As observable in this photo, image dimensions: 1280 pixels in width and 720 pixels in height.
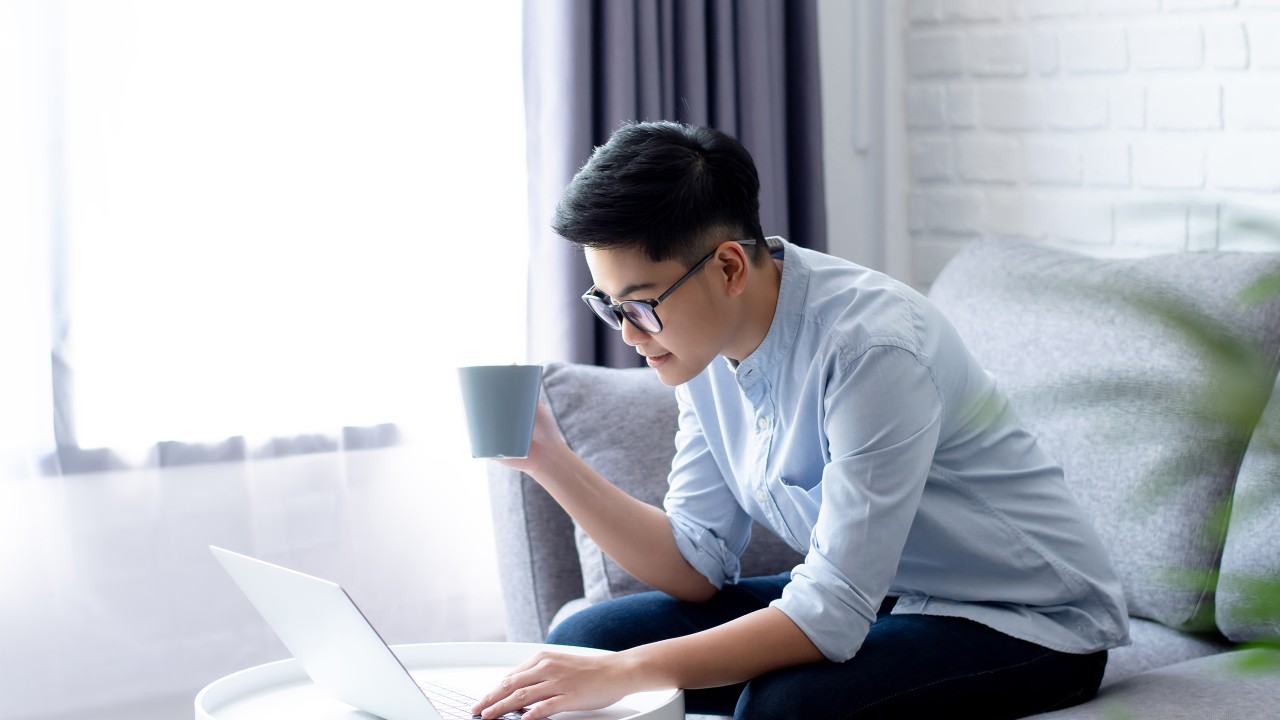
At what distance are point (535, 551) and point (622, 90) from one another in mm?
885

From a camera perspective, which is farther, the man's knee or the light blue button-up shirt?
the man's knee

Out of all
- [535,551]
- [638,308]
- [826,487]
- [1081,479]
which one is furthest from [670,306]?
[1081,479]

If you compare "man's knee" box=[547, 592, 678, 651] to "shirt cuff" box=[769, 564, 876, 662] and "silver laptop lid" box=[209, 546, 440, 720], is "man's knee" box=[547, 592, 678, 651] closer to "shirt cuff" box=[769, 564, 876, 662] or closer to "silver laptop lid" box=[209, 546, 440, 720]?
"shirt cuff" box=[769, 564, 876, 662]

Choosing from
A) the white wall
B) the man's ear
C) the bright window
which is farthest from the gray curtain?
the man's ear

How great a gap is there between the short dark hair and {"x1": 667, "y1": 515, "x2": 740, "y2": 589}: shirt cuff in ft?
1.31

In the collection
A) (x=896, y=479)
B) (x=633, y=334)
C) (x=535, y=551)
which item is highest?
(x=633, y=334)

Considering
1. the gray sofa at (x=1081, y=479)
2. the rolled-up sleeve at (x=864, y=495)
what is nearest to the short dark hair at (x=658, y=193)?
the rolled-up sleeve at (x=864, y=495)

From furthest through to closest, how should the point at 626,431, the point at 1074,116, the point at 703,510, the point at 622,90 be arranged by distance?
1. the point at 1074,116
2. the point at 622,90
3. the point at 626,431
4. the point at 703,510

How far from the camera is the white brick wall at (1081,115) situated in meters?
Answer: 2.13

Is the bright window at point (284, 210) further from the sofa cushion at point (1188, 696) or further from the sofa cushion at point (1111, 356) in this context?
the sofa cushion at point (1188, 696)

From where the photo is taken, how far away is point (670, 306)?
139 cm

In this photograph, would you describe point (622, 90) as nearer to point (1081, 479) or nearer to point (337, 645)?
point (1081, 479)

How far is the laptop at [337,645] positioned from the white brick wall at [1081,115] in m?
1.40

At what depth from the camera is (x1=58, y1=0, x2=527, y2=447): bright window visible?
1951 millimetres
